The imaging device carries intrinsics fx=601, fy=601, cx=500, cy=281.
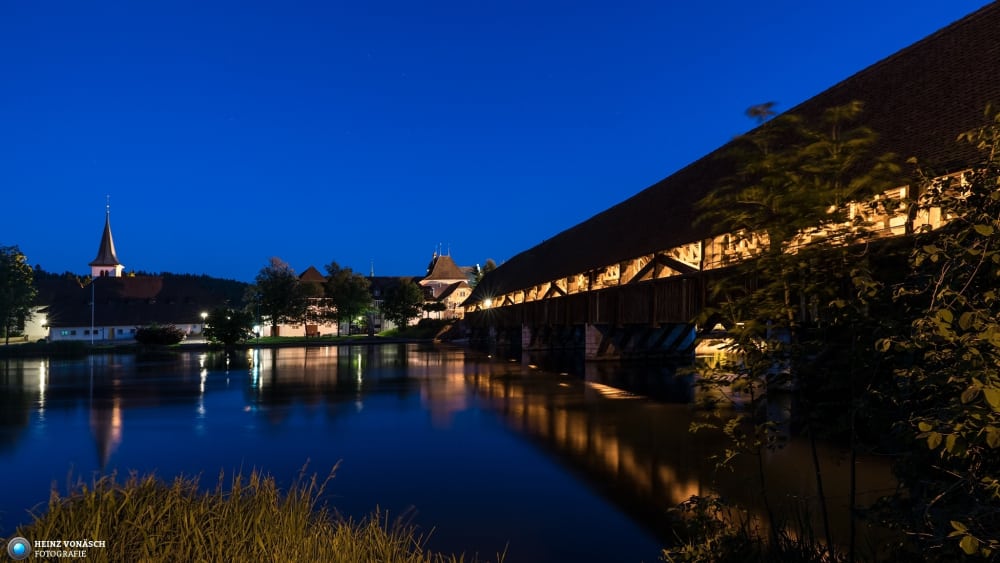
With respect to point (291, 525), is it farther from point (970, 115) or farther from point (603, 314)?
point (603, 314)

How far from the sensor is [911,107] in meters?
17.7

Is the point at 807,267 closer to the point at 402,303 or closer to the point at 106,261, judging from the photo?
the point at 402,303

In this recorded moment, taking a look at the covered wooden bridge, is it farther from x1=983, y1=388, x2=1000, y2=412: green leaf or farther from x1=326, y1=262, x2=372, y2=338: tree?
x1=326, y1=262, x2=372, y2=338: tree

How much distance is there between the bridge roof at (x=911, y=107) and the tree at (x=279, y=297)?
197ft

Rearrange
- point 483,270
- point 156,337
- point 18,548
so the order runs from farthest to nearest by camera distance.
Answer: point 483,270 → point 156,337 → point 18,548

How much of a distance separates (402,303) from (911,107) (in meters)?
84.9

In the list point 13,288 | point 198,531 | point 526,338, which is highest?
point 13,288

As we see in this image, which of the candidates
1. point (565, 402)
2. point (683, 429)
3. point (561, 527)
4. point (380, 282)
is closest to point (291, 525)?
point (561, 527)

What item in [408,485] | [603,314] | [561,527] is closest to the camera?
[561,527]

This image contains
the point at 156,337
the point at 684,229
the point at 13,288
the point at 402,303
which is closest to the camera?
the point at 684,229

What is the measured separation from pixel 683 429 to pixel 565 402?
606 centimetres

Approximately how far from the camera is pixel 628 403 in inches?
851

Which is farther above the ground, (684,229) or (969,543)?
(684,229)

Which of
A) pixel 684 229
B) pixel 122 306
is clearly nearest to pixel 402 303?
pixel 122 306
